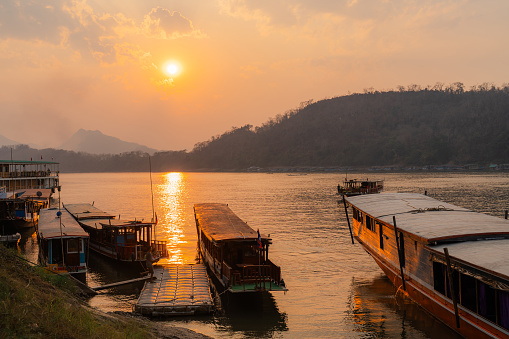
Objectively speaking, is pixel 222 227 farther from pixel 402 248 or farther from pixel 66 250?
pixel 402 248

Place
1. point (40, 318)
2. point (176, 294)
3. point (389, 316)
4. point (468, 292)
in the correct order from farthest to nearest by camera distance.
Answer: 1. point (176, 294)
2. point (389, 316)
3. point (468, 292)
4. point (40, 318)

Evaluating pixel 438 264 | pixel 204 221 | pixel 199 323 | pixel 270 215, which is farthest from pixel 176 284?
pixel 270 215

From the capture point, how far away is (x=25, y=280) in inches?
645

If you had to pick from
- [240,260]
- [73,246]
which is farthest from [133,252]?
[240,260]

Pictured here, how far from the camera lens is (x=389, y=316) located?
22438 millimetres

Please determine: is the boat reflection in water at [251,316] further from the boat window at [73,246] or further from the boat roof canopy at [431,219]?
the boat window at [73,246]

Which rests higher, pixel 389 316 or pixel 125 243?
pixel 125 243

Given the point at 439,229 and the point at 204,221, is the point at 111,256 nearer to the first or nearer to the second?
the point at 204,221

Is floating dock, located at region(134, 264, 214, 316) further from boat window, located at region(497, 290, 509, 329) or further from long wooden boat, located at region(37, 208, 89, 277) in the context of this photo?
boat window, located at region(497, 290, 509, 329)

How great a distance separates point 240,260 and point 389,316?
856 centimetres

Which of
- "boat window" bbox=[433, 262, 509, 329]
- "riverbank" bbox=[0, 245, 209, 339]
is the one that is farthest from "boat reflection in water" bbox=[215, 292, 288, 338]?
"boat window" bbox=[433, 262, 509, 329]

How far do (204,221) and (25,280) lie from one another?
58.3 ft

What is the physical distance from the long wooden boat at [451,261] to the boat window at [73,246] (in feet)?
61.0

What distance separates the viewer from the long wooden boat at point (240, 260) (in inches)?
892
